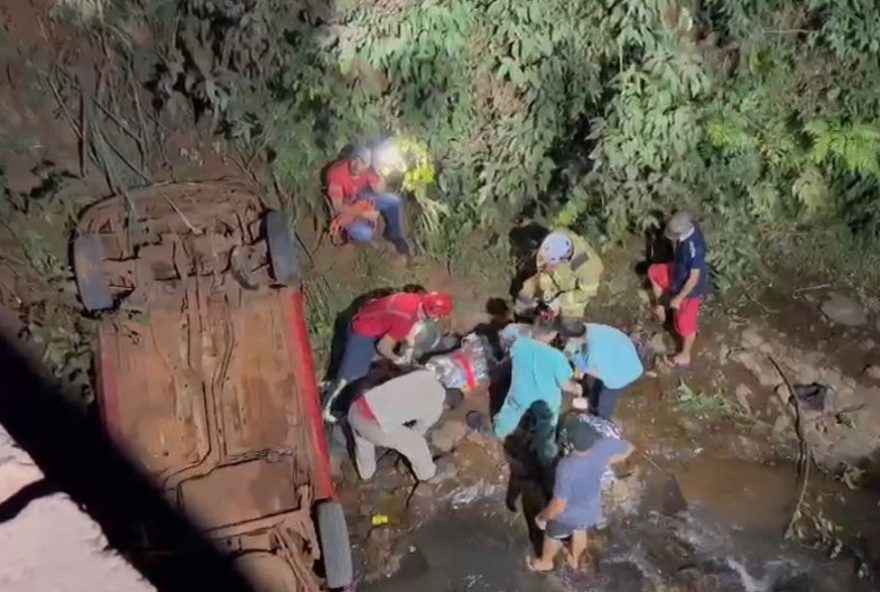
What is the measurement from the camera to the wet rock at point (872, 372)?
753cm

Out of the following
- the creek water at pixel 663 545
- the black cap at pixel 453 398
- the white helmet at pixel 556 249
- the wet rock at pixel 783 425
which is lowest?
the creek water at pixel 663 545

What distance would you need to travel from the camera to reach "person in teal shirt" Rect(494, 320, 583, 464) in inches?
247

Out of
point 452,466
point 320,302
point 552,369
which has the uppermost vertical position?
point 320,302

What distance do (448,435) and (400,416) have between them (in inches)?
35.2

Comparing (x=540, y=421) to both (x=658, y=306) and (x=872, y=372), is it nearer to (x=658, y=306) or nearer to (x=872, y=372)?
(x=658, y=306)

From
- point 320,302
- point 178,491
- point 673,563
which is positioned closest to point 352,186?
point 320,302

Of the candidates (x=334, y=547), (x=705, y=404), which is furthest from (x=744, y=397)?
(x=334, y=547)

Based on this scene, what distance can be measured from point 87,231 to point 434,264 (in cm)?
277

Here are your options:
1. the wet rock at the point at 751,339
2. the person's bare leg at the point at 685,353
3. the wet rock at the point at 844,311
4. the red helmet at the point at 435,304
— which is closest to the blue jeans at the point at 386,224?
the red helmet at the point at 435,304

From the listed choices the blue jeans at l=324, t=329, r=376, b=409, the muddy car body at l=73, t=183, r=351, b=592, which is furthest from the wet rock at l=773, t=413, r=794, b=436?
the muddy car body at l=73, t=183, r=351, b=592

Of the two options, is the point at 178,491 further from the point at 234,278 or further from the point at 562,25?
the point at 562,25

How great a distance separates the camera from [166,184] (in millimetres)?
7445

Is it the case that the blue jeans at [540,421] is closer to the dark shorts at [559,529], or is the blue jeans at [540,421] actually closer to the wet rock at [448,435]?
the wet rock at [448,435]

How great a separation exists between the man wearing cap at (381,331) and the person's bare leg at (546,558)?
1.51 metres
